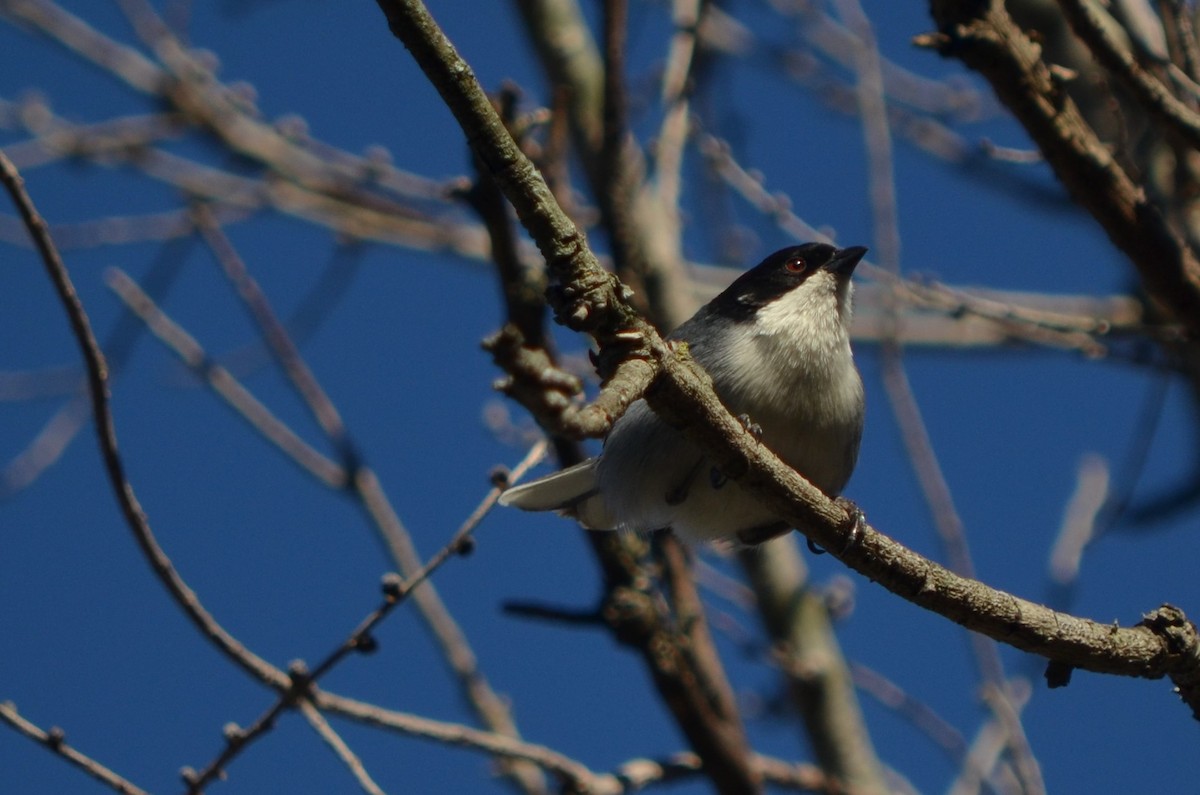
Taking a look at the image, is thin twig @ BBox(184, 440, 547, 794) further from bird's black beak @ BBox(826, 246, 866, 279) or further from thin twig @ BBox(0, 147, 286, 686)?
bird's black beak @ BBox(826, 246, 866, 279)

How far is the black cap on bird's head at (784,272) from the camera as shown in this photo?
4656mm

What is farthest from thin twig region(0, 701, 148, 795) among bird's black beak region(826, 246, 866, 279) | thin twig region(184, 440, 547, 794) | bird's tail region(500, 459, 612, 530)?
bird's black beak region(826, 246, 866, 279)

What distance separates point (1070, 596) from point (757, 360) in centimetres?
175

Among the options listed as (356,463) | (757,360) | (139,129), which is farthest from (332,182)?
(757,360)

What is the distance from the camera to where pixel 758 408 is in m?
4.08

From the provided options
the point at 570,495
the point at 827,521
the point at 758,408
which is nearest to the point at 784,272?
the point at 758,408

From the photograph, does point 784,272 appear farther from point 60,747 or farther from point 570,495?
point 60,747

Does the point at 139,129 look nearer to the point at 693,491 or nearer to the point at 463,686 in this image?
the point at 463,686

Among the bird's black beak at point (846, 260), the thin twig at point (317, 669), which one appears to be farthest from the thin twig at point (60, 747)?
the bird's black beak at point (846, 260)

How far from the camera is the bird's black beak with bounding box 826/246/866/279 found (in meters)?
4.83

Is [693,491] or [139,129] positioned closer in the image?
[693,491]

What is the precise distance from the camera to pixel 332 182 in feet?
27.6

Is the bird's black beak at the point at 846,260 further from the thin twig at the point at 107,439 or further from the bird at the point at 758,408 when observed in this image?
the thin twig at the point at 107,439

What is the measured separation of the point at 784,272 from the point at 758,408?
2.85 ft
